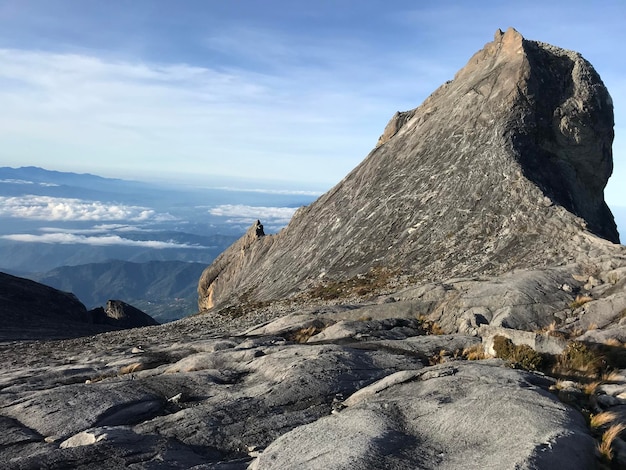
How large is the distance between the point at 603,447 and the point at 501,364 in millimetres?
6763

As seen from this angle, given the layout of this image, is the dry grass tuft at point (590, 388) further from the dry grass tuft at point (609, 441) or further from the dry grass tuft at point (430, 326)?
the dry grass tuft at point (430, 326)

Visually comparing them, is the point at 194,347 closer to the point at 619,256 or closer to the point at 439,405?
the point at 439,405

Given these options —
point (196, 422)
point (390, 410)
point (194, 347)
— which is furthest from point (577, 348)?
point (194, 347)

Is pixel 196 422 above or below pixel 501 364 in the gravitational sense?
below

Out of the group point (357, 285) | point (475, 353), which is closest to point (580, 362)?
point (475, 353)

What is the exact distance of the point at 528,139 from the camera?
173 feet

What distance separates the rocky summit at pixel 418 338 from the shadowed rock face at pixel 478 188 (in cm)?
25

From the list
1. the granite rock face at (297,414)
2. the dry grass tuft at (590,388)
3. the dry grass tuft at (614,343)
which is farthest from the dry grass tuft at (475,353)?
the dry grass tuft at (590,388)

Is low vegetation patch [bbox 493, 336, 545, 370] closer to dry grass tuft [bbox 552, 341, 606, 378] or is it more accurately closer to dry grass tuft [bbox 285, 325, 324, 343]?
dry grass tuft [bbox 552, 341, 606, 378]

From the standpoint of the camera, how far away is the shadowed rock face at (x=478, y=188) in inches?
1697

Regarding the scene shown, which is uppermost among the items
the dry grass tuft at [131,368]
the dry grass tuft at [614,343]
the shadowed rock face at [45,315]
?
the dry grass tuft at [614,343]

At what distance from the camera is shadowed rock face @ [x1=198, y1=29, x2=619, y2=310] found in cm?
4309

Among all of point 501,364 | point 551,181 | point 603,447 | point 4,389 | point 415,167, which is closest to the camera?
point 603,447

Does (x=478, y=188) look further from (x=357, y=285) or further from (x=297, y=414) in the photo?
(x=297, y=414)
